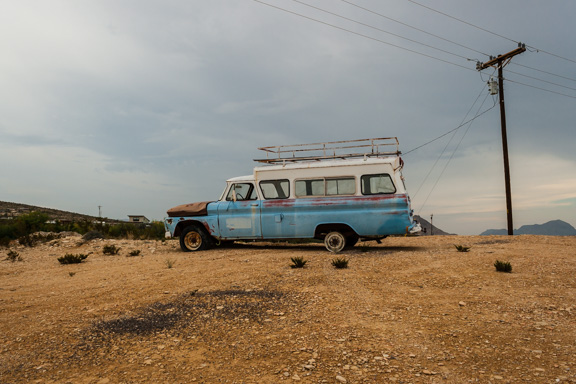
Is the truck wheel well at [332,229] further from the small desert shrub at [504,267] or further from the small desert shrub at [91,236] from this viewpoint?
the small desert shrub at [91,236]

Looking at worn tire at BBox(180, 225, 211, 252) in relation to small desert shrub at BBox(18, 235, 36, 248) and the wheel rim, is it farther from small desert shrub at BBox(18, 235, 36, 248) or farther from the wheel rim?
small desert shrub at BBox(18, 235, 36, 248)

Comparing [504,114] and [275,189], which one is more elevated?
[504,114]

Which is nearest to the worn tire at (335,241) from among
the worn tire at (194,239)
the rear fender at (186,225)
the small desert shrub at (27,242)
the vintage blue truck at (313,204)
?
the vintage blue truck at (313,204)

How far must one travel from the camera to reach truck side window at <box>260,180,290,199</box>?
467 inches

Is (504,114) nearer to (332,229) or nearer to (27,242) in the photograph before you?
(332,229)

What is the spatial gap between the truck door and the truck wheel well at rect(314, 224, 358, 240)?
185 cm

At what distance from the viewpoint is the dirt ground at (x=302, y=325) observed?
3900 millimetres

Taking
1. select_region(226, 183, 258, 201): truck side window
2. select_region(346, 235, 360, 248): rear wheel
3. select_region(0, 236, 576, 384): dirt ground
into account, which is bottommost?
select_region(0, 236, 576, 384): dirt ground

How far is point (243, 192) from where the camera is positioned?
1229cm

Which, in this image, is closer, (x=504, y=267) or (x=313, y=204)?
(x=504, y=267)

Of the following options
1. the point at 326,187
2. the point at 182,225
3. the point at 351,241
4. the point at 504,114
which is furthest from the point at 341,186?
the point at 504,114

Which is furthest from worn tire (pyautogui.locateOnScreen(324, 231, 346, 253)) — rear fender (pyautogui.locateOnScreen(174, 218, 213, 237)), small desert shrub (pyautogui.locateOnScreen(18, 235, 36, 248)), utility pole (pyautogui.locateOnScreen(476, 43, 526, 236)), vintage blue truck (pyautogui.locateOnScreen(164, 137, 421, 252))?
small desert shrub (pyautogui.locateOnScreen(18, 235, 36, 248))

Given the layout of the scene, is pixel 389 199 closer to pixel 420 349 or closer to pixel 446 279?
pixel 446 279

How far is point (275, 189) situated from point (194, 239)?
3438mm
